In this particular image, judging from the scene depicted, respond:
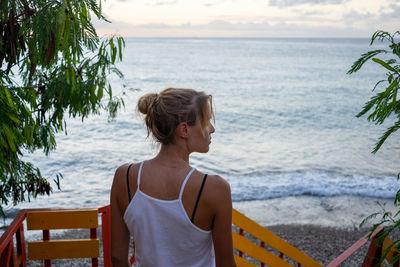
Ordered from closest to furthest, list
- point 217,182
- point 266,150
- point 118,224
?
point 217,182
point 118,224
point 266,150

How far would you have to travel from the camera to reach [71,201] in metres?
13.8

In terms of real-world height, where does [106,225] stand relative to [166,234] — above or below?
below

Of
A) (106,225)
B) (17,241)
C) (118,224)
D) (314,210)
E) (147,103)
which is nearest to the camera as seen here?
(147,103)

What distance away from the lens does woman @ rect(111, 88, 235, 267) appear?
1.58 m

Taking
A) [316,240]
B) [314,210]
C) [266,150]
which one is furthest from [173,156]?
[266,150]

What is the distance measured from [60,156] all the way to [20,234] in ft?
55.3

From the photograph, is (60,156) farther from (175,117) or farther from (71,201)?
(175,117)

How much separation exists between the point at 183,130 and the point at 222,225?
14.7 inches

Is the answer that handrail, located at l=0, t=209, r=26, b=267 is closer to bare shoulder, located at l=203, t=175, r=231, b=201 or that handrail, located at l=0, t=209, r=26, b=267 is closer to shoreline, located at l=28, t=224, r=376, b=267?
bare shoulder, located at l=203, t=175, r=231, b=201

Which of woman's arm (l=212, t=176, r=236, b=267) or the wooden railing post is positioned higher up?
woman's arm (l=212, t=176, r=236, b=267)

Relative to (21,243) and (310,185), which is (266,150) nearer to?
(310,185)

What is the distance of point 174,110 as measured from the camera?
1586mm

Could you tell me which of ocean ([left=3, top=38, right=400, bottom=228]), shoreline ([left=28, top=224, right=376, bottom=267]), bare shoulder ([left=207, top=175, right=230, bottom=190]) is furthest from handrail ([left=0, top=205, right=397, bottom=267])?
shoreline ([left=28, top=224, right=376, bottom=267])

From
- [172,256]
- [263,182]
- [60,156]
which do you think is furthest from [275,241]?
[60,156]
